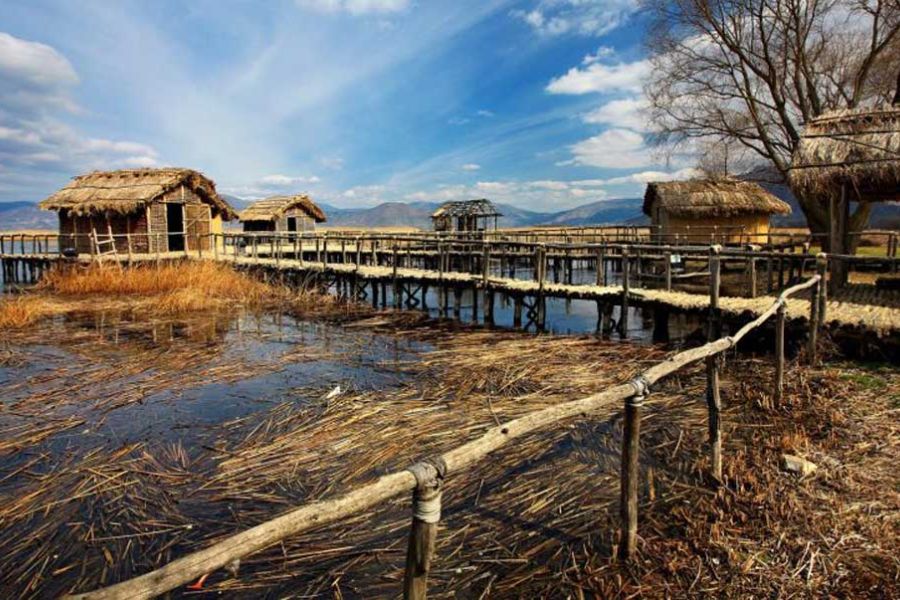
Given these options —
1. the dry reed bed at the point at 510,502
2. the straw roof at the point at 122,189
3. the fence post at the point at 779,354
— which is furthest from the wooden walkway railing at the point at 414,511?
the straw roof at the point at 122,189

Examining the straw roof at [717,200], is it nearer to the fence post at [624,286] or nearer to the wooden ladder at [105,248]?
the fence post at [624,286]

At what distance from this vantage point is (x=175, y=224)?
28.8m

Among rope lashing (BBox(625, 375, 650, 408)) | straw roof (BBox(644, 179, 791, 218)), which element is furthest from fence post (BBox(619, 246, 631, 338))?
straw roof (BBox(644, 179, 791, 218))

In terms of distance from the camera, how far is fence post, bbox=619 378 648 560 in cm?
394

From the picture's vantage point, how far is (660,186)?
31422 millimetres

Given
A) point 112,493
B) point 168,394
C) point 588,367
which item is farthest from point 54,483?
point 588,367

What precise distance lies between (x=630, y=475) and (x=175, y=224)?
2965 centimetres

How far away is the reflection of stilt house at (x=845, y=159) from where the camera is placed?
11.4 meters

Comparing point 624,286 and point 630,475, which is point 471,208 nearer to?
point 624,286

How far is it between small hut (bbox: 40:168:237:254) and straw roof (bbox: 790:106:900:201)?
22809mm

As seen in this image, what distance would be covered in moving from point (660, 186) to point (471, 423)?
1111 inches

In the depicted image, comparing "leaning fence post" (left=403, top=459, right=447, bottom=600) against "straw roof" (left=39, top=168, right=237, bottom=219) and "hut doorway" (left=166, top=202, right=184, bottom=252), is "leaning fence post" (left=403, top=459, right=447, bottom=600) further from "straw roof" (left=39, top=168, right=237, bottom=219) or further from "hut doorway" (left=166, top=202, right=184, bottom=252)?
"hut doorway" (left=166, top=202, right=184, bottom=252)

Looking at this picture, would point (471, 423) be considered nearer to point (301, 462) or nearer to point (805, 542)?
point (301, 462)

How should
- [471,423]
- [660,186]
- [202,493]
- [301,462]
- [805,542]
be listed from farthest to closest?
[660,186]
[471,423]
[301,462]
[202,493]
[805,542]
